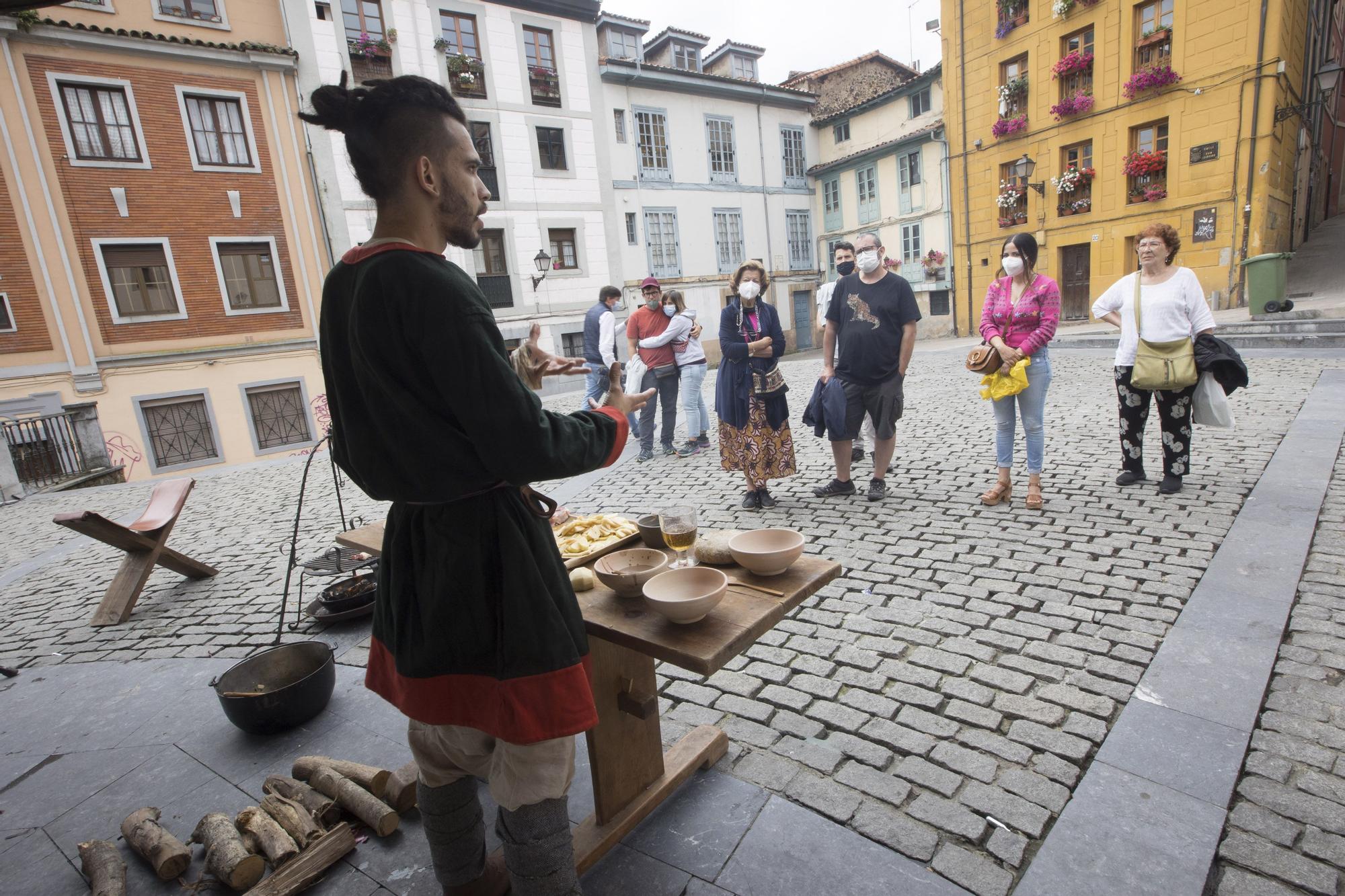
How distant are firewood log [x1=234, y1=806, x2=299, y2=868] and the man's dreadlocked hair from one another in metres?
2.04

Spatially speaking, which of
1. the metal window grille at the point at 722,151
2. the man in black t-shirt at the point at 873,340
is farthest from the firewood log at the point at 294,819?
the metal window grille at the point at 722,151

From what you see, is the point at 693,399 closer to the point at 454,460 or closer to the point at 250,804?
the point at 250,804

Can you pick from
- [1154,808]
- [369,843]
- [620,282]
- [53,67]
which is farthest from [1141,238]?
[53,67]

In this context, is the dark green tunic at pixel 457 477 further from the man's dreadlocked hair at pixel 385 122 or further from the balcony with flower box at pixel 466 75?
the balcony with flower box at pixel 466 75

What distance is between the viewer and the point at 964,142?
21984mm

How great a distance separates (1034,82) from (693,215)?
1139 centimetres

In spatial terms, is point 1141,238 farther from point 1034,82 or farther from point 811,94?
point 811,94

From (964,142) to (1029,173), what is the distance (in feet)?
12.6

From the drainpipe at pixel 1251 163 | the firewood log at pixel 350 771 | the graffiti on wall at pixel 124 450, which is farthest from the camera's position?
the drainpipe at pixel 1251 163

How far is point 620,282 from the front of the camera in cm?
2219

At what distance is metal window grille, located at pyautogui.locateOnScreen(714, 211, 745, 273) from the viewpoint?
25359mm

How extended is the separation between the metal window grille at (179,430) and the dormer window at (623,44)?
660 inches

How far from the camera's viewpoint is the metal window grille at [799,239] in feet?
90.7

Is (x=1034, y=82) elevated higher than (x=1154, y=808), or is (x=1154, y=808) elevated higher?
(x=1034, y=82)
